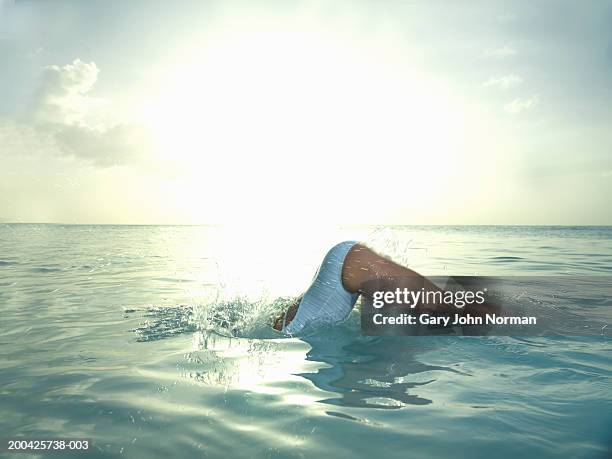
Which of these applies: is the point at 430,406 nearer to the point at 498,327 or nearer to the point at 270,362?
the point at 270,362

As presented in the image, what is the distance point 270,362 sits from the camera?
3775 mm

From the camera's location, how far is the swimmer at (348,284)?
13.8 ft

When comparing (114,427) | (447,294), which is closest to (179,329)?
(114,427)
